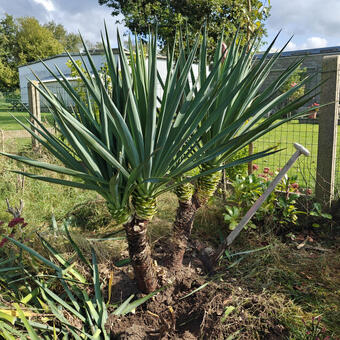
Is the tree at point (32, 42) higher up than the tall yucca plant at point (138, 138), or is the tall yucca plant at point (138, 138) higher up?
the tree at point (32, 42)

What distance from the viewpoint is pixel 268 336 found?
1.60 meters

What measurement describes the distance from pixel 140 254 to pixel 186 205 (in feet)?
1.42

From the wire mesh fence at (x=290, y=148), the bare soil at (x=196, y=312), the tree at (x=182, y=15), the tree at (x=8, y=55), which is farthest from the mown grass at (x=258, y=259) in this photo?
the tree at (x=8, y=55)

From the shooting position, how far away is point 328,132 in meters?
2.92

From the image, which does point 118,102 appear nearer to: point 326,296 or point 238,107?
point 238,107

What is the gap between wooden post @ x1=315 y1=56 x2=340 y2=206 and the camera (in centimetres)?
287

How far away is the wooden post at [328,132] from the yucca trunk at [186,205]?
1.66 m

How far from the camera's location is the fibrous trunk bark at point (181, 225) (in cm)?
184

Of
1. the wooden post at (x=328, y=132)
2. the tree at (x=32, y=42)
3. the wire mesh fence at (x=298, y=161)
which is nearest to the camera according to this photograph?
the wooden post at (x=328, y=132)

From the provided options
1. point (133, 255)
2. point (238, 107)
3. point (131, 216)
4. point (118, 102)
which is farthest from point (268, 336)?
point (118, 102)

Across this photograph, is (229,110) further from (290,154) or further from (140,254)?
(290,154)

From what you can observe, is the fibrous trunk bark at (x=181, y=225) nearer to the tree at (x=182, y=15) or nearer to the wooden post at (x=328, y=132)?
the wooden post at (x=328, y=132)

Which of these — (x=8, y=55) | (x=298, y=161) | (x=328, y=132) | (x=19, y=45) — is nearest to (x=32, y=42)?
(x=19, y=45)

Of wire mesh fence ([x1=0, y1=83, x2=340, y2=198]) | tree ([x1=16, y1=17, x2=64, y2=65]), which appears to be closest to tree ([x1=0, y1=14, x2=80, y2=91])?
tree ([x1=16, y1=17, x2=64, y2=65])
